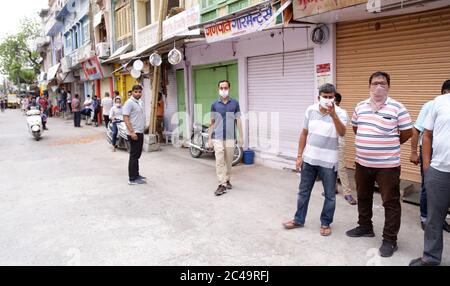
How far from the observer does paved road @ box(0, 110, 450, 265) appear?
13.1ft

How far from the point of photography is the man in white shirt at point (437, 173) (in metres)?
3.39

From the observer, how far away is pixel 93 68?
20.8 metres

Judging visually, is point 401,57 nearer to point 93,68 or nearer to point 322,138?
point 322,138

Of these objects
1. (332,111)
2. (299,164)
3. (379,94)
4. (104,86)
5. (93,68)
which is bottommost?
(299,164)

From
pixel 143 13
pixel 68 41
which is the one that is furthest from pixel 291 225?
pixel 68 41

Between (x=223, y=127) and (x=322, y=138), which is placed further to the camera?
(x=223, y=127)

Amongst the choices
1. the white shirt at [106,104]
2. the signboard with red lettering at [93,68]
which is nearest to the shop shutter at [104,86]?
the signboard with red lettering at [93,68]

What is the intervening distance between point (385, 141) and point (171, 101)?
10405mm

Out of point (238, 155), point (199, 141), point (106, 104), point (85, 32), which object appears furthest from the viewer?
point (85, 32)

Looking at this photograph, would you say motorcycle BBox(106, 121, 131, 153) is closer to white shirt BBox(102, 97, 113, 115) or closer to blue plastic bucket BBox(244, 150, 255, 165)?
blue plastic bucket BBox(244, 150, 255, 165)

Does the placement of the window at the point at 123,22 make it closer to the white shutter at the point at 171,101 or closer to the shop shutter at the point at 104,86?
the shop shutter at the point at 104,86

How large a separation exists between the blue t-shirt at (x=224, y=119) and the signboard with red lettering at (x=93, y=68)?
14.8 m

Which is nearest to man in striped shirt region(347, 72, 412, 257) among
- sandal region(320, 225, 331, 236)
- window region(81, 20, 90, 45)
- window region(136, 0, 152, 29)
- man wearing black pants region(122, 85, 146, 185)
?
sandal region(320, 225, 331, 236)
